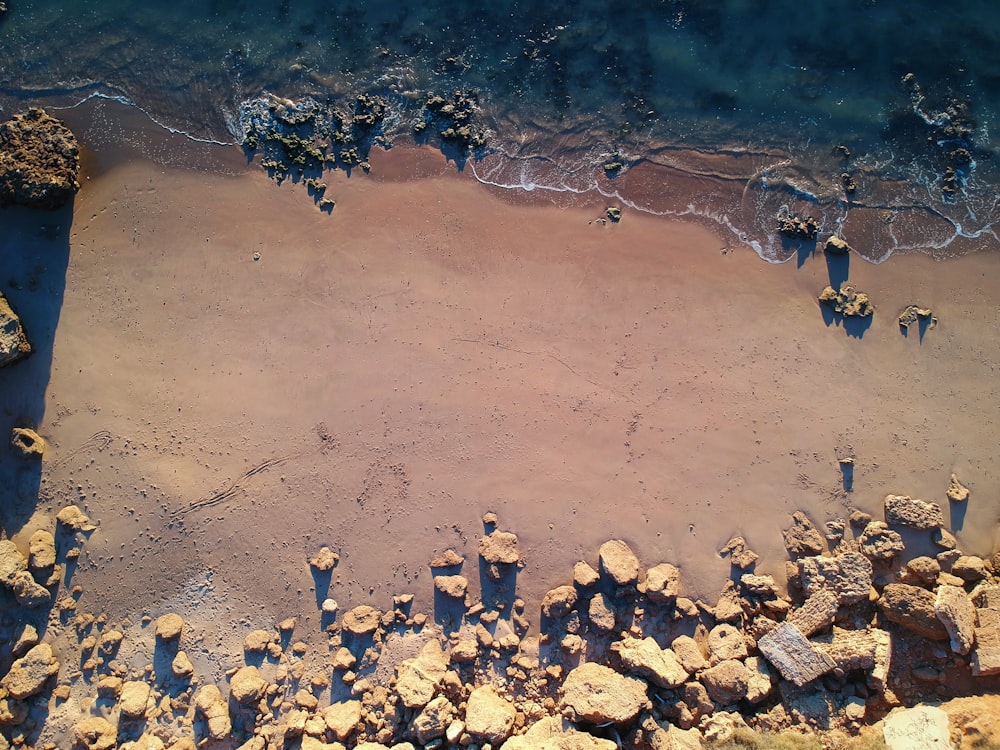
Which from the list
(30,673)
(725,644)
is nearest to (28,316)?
(30,673)

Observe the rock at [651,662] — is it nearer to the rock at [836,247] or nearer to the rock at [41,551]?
the rock at [836,247]

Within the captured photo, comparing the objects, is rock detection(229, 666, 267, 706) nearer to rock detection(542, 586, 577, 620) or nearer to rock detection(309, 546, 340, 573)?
rock detection(309, 546, 340, 573)

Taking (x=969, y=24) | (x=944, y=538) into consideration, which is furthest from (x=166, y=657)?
(x=969, y=24)

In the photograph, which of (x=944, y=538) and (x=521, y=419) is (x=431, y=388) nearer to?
(x=521, y=419)

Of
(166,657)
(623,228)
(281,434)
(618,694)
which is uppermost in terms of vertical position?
(623,228)

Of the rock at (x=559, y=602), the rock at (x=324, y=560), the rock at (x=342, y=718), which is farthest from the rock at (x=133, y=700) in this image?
the rock at (x=559, y=602)

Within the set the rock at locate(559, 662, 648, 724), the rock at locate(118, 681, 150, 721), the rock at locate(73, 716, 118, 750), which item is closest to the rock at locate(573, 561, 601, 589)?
the rock at locate(559, 662, 648, 724)

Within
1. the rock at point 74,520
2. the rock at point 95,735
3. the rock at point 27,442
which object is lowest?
the rock at point 95,735

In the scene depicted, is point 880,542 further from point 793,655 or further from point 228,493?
point 228,493
